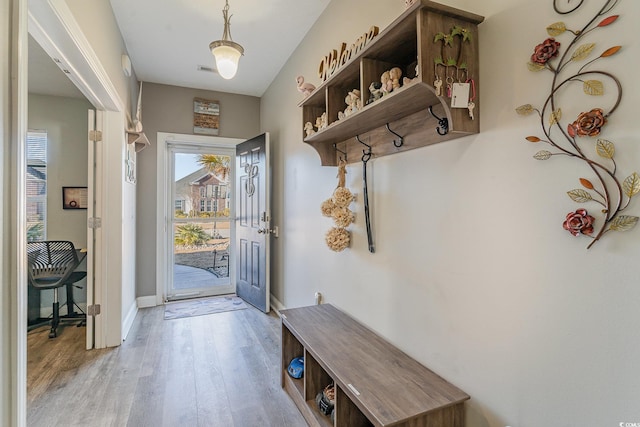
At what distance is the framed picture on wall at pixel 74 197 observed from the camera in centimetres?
348

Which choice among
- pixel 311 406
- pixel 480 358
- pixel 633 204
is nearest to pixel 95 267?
pixel 311 406

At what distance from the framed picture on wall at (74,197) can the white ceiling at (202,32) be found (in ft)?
4.83

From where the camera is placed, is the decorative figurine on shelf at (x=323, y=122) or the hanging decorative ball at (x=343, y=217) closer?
the decorative figurine on shelf at (x=323, y=122)

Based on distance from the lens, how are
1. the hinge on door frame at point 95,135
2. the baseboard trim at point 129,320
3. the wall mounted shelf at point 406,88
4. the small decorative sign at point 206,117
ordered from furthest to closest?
1. the small decorative sign at point 206,117
2. the baseboard trim at point 129,320
3. the hinge on door frame at point 95,135
4. the wall mounted shelf at point 406,88

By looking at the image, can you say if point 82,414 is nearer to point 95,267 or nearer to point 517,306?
point 95,267

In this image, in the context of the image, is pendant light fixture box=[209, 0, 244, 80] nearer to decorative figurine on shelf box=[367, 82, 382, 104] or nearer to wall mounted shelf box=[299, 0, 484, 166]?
wall mounted shelf box=[299, 0, 484, 166]

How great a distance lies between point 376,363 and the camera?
4.79 ft

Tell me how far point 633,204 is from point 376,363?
1121 millimetres

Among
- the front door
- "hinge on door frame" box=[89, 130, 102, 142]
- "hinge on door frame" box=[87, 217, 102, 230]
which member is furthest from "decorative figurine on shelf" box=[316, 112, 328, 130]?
"hinge on door frame" box=[87, 217, 102, 230]

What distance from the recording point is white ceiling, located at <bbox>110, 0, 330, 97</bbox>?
2391 mm

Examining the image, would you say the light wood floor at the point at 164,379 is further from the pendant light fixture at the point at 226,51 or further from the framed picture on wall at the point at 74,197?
the pendant light fixture at the point at 226,51

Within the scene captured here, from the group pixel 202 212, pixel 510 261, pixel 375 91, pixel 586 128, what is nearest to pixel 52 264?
pixel 202 212

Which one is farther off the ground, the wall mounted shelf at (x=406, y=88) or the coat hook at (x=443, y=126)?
the wall mounted shelf at (x=406, y=88)

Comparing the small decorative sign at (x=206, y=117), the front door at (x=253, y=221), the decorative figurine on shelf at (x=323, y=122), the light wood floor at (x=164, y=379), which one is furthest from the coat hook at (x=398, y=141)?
the small decorative sign at (x=206, y=117)
